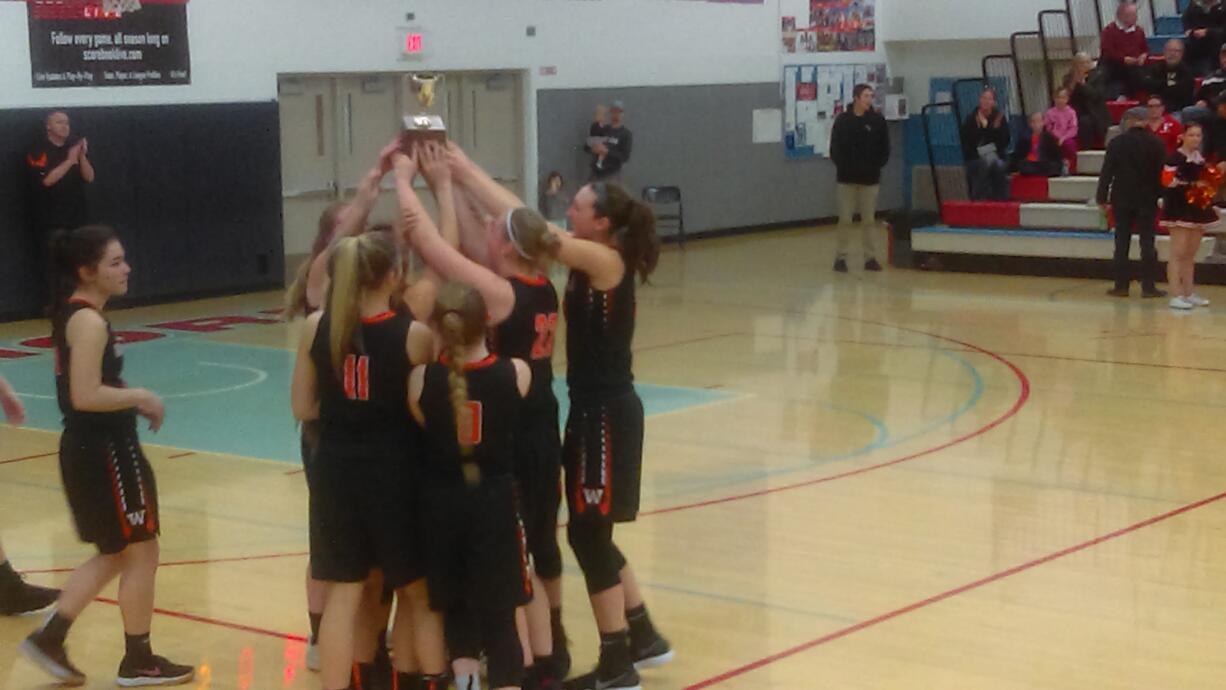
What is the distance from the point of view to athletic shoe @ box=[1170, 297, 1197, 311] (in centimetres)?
1546

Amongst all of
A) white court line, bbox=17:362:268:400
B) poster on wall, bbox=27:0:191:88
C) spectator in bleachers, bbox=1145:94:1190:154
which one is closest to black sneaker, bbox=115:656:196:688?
white court line, bbox=17:362:268:400

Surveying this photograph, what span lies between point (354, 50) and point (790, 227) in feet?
→ 27.6

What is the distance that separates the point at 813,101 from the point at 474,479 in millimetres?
20234

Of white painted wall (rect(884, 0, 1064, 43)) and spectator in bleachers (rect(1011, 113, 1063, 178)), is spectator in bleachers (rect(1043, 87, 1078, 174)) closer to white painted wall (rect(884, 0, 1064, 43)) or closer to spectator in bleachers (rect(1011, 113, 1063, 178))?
spectator in bleachers (rect(1011, 113, 1063, 178))

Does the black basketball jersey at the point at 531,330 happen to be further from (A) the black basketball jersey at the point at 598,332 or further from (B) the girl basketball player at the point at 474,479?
(B) the girl basketball player at the point at 474,479

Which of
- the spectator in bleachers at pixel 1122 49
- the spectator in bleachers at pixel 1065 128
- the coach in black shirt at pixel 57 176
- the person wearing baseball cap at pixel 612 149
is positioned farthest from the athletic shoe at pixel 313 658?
the spectator in bleachers at pixel 1122 49

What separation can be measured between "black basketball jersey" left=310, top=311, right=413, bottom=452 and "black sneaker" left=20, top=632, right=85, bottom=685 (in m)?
1.56

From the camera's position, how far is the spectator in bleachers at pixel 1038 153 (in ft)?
65.1

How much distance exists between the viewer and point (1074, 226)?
18875mm

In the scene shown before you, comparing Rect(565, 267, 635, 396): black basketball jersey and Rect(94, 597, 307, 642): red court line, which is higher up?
Rect(565, 267, 635, 396): black basketball jersey

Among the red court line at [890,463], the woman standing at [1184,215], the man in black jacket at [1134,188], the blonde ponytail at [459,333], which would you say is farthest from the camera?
the man in black jacket at [1134,188]

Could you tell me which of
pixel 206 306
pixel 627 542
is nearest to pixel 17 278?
pixel 206 306

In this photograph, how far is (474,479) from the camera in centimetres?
505

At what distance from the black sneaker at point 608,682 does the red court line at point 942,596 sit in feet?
0.70
